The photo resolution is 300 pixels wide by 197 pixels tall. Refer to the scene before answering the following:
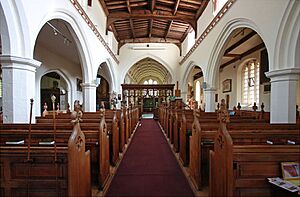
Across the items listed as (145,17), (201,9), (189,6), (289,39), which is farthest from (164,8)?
(289,39)

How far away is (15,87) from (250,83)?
29.9 feet

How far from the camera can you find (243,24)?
5.50 metres

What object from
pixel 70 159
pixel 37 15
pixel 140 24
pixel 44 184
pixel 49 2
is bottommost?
pixel 44 184

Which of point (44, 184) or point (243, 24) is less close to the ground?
point (243, 24)

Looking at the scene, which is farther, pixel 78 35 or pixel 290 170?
pixel 78 35

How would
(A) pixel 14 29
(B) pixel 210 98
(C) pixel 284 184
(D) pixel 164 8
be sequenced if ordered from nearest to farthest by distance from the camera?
(C) pixel 284 184 → (A) pixel 14 29 → (B) pixel 210 98 → (D) pixel 164 8

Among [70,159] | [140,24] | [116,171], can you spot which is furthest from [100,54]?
[70,159]

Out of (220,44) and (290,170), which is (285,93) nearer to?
(290,170)

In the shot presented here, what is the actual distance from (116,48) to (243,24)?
10024mm

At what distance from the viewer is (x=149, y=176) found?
3229mm

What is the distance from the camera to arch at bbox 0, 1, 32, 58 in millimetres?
3318

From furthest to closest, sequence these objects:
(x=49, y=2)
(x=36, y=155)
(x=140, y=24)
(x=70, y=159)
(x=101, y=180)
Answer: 1. (x=140, y=24)
2. (x=49, y=2)
3. (x=101, y=180)
4. (x=36, y=155)
5. (x=70, y=159)

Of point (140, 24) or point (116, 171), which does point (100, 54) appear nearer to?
point (140, 24)

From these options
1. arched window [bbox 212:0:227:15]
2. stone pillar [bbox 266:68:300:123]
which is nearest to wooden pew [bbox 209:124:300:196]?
stone pillar [bbox 266:68:300:123]
